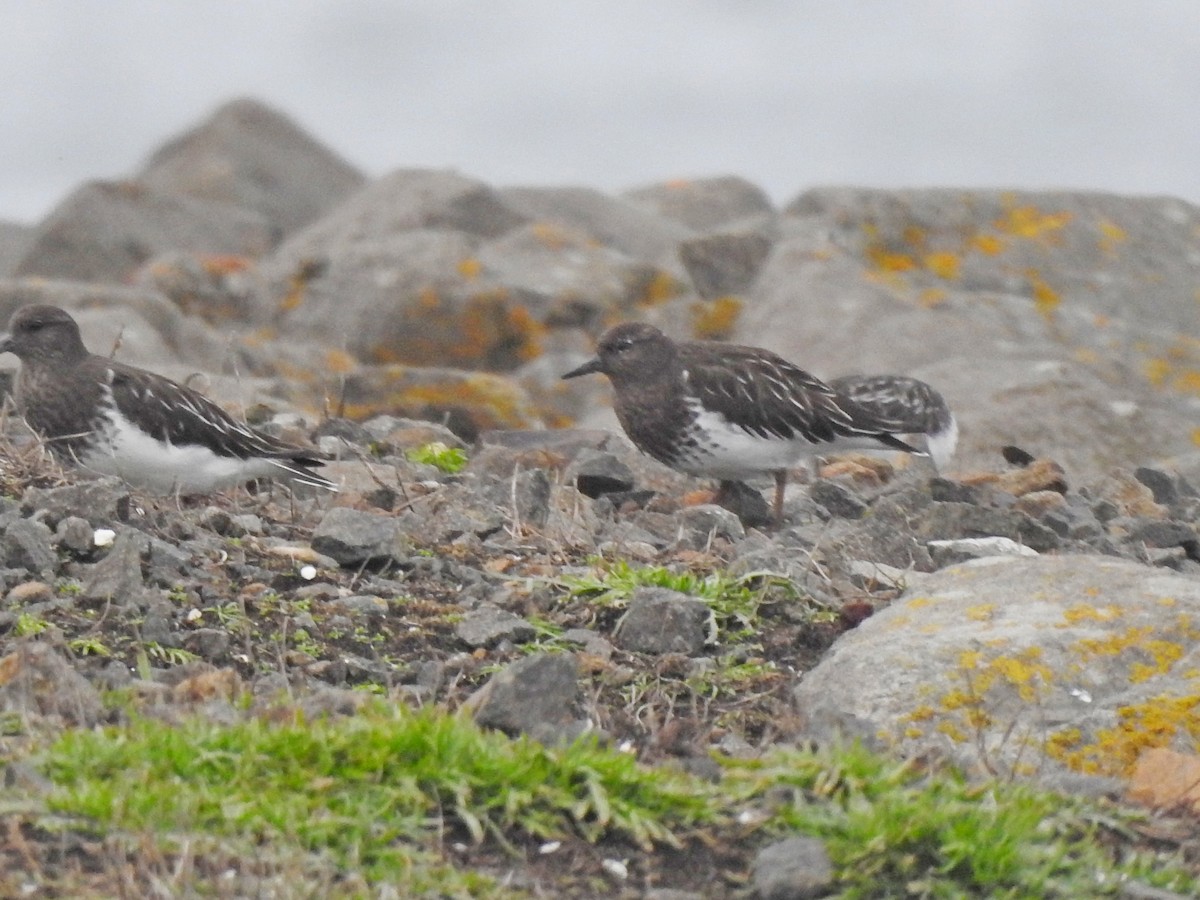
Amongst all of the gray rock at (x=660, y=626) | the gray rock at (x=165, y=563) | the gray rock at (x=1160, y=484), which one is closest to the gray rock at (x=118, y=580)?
the gray rock at (x=165, y=563)

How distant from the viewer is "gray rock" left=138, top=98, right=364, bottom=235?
36.8 m

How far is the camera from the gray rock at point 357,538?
28.1ft

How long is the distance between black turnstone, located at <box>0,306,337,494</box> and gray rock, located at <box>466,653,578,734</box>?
3763 mm

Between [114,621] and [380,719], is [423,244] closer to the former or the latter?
[114,621]

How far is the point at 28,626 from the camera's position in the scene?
7285mm

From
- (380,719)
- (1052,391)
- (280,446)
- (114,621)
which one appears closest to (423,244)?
(1052,391)

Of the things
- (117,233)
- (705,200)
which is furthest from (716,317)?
(705,200)

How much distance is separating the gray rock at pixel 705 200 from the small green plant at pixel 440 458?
63.9 feet

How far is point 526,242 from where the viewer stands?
21719 mm

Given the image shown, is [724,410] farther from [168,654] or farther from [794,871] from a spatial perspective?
[794,871]

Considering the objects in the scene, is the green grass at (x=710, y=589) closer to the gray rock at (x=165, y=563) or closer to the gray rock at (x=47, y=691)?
the gray rock at (x=165, y=563)

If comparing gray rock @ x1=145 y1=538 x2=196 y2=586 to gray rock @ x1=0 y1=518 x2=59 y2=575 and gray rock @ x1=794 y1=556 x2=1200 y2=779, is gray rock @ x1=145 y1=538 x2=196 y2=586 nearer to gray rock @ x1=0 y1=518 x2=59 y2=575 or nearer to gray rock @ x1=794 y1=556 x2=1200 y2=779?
gray rock @ x1=0 y1=518 x2=59 y2=575

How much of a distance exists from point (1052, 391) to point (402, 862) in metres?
10.7

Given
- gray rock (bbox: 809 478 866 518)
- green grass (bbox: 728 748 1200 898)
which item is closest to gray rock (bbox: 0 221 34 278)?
gray rock (bbox: 809 478 866 518)
